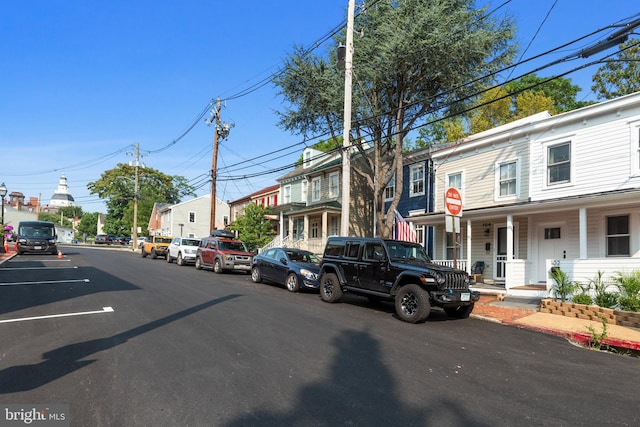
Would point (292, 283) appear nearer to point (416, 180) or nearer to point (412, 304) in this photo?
point (412, 304)

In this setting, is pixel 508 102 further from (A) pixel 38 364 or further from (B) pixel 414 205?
(A) pixel 38 364

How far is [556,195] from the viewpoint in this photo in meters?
14.5

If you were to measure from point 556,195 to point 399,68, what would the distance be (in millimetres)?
8490

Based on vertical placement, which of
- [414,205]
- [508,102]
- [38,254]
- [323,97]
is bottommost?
[38,254]

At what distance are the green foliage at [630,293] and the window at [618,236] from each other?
340cm

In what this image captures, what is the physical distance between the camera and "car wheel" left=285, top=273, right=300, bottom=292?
13.8m

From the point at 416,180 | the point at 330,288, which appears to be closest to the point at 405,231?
the point at 416,180

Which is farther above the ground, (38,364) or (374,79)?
(374,79)

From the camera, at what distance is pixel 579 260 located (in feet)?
38.6

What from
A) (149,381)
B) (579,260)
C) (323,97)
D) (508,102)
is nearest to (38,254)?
(323,97)

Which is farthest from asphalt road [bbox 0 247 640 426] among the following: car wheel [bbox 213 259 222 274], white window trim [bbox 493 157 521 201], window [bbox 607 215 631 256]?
car wheel [bbox 213 259 222 274]

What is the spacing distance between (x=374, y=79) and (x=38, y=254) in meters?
25.6

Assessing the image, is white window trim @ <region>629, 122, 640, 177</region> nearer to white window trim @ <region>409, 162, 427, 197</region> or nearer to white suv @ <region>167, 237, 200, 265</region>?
white window trim @ <region>409, 162, 427, 197</region>

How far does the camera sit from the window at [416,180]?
22.4m
